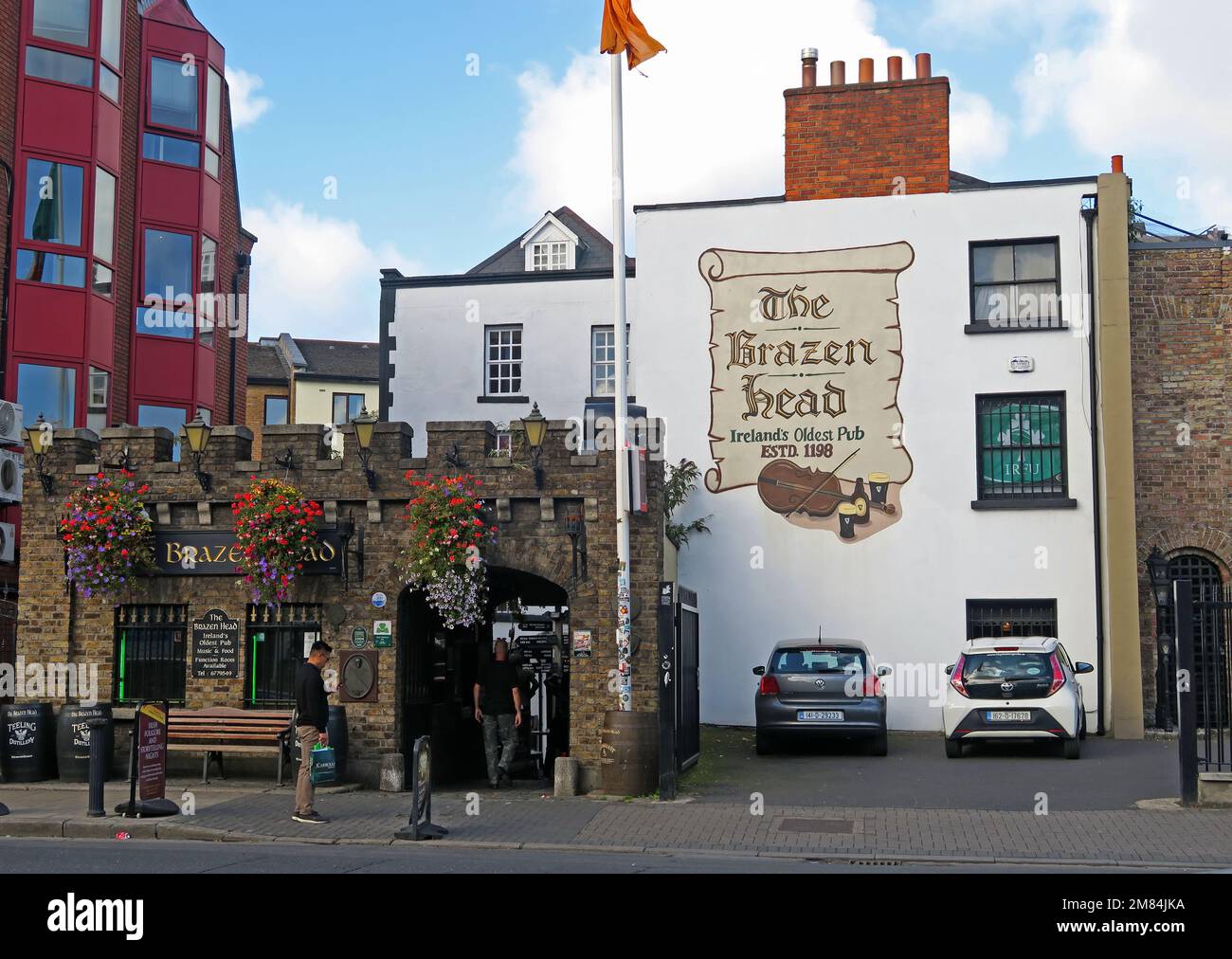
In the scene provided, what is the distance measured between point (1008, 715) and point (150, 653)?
1144 cm

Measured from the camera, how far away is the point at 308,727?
44.2 feet

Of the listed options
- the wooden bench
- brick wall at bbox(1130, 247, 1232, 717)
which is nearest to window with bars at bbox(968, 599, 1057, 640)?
brick wall at bbox(1130, 247, 1232, 717)

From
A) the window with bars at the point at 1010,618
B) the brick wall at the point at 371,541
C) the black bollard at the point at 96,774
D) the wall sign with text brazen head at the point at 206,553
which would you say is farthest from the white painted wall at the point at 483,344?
the black bollard at the point at 96,774

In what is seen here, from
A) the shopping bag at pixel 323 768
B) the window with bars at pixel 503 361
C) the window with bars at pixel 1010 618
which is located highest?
the window with bars at pixel 503 361

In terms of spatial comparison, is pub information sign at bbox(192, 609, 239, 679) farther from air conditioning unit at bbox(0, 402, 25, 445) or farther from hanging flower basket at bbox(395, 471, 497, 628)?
air conditioning unit at bbox(0, 402, 25, 445)

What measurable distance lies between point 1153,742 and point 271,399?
145ft

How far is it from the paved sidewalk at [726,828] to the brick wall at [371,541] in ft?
5.19

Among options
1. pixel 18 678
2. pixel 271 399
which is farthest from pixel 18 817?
pixel 271 399

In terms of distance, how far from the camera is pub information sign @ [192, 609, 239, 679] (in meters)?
17.0

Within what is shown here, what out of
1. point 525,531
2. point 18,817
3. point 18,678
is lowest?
point 18,817

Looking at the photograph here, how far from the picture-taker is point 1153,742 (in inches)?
796

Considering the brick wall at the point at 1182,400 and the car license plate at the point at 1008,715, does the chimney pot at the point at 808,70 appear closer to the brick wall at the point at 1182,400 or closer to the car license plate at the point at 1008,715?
the brick wall at the point at 1182,400

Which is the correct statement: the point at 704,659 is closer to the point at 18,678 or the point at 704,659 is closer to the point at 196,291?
the point at 18,678

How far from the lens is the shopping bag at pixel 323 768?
15578mm
